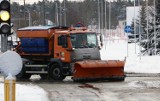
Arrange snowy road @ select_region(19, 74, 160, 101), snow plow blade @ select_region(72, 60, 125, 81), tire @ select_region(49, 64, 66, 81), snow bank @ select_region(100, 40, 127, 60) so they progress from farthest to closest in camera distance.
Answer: snow bank @ select_region(100, 40, 127, 60) → tire @ select_region(49, 64, 66, 81) → snow plow blade @ select_region(72, 60, 125, 81) → snowy road @ select_region(19, 74, 160, 101)

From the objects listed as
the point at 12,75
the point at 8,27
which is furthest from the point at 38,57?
the point at 12,75

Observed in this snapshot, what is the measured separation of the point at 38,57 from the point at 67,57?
2.50 meters

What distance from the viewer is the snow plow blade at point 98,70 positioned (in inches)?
878

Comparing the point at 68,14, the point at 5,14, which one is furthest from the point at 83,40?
the point at 68,14

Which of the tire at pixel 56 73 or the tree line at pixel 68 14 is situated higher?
the tree line at pixel 68 14

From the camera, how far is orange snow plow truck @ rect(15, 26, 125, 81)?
22727mm

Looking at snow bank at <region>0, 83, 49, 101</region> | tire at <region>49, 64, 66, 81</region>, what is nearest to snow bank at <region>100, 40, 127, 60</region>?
tire at <region>49, 64, 66, 81</region>

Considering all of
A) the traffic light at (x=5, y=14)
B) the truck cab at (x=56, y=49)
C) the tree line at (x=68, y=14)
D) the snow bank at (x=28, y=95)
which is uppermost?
the tree line at (x=68, y=14)

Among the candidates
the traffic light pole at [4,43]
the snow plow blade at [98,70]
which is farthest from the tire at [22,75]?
the traffic light pole at [4,43]

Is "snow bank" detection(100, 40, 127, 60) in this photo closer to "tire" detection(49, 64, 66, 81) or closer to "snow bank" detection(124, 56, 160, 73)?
"snow bank" detection(124, 56, 160, 73)

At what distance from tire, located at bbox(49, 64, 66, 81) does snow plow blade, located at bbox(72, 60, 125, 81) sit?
1096 mm

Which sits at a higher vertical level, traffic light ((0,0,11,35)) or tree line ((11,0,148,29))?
tree line ((11,0,148,29))

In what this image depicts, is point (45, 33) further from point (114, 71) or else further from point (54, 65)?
point (114, 71)

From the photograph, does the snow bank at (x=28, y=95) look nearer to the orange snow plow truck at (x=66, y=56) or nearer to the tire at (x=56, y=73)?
the orange snow plow truck at (x=66, y=56)
